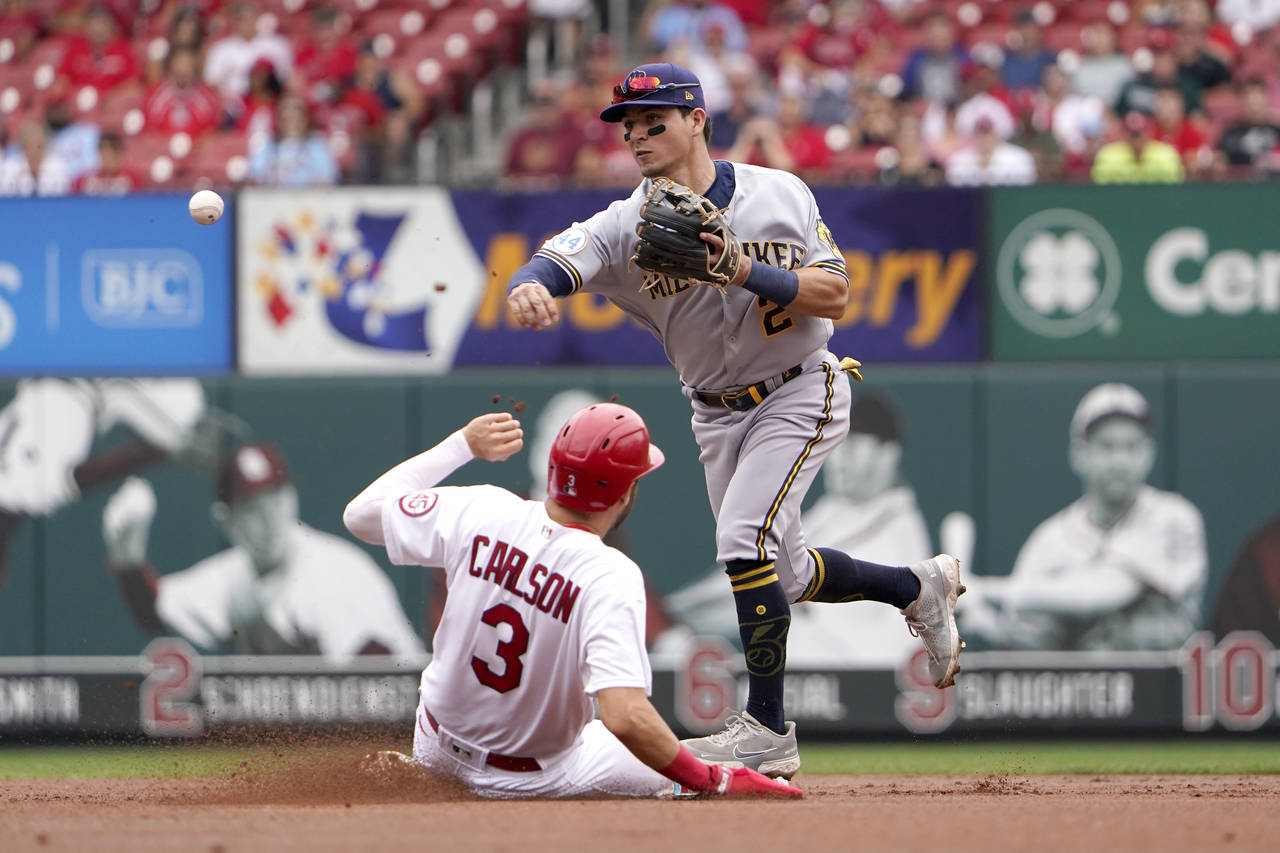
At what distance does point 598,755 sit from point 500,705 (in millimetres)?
396

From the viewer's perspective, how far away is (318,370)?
9422 mm

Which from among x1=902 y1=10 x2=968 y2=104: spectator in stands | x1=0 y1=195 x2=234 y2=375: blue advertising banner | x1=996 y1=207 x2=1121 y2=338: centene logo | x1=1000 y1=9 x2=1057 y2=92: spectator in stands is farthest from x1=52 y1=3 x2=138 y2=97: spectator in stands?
x1=996 y1=207 x2=1121 y2=338: centene logo

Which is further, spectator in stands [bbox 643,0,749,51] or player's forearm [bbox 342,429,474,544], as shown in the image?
spectator in stands [bbox 643,0,749,51]

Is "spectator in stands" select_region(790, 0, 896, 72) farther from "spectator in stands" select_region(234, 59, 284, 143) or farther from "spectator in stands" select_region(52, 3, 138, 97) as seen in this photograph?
"spectator in stands" select_region(52, 3, 138, 97)

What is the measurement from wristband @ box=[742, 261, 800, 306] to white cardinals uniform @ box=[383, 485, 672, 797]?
95cm

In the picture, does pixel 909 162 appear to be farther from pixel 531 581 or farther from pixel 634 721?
pixel 634 721

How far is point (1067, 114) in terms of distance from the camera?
10180mm

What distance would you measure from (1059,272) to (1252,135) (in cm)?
143

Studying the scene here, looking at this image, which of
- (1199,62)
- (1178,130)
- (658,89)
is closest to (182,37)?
(1178,130)

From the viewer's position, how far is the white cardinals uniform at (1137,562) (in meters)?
8.98

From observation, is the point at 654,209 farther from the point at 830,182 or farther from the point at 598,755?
the point at 830,182

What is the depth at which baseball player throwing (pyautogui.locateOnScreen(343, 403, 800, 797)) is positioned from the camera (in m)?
4.37

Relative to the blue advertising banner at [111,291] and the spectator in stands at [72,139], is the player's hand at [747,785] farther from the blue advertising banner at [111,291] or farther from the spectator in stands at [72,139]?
the spectator in stands at [72,139]

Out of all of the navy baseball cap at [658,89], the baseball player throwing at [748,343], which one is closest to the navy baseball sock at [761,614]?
the baseball player throwing at [748,343]
